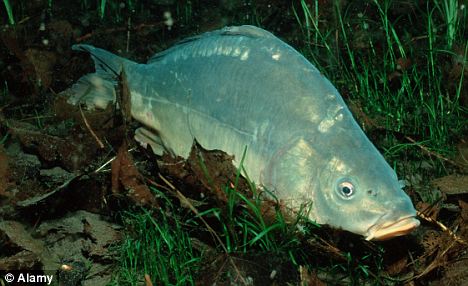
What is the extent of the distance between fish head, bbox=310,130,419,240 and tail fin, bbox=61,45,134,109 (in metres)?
2.62

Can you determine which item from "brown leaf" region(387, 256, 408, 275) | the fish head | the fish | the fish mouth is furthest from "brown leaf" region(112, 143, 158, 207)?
"brown leaf" region(387, 256, 408, 275)

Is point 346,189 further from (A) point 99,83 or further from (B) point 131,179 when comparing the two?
(A) point 99,83

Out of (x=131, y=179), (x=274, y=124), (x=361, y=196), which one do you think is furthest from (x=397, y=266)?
(x=131, y=179)

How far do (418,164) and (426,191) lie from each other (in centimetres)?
90

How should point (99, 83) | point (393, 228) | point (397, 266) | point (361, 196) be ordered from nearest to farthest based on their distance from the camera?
1. point (393, 228)
2. point (361, 196)
3. point (397, 266)
4. point (99, 83)

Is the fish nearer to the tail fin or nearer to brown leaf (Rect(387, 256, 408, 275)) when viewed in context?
the tail fin

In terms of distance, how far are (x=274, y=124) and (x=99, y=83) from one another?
2.25 metres

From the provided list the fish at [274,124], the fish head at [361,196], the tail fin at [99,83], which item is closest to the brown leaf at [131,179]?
the fish at [274,124]

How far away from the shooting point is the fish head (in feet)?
10.2

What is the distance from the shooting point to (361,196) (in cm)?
326

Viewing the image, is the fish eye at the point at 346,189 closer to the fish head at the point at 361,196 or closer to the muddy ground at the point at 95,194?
the fish head at the point at 361,196

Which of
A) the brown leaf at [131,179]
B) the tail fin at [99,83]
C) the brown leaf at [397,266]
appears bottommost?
the brown leaf at [397,266]

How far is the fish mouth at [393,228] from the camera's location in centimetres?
306

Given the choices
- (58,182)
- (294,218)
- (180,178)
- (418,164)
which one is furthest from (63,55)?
(418,164)
